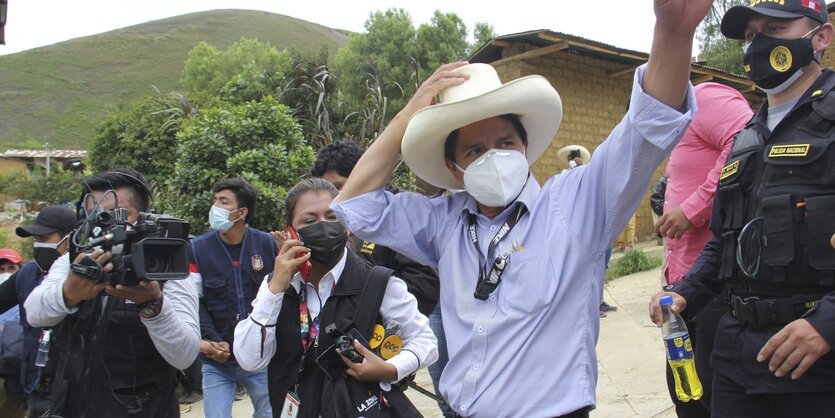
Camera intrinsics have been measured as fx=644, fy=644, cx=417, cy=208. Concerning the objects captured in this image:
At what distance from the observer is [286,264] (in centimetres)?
261

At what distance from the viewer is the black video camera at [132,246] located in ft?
8.03

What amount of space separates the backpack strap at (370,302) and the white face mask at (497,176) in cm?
79

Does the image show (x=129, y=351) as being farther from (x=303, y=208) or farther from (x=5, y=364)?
(x=5, y=364)

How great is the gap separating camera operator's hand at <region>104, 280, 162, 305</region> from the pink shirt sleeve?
234 cm

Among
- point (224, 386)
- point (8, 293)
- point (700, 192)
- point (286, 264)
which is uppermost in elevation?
point (700, 192)

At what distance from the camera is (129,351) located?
287cm

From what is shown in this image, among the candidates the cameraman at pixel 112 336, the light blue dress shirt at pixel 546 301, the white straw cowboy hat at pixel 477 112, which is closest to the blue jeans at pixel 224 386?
the cameraman at pixel 112 336

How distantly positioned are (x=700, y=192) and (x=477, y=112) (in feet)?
4.75

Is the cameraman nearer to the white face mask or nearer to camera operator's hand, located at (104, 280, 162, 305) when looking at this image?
camera operator's hand, located at (104, 280, 162, 305)

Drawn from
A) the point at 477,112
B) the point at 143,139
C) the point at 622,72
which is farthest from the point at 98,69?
the point at 477,112

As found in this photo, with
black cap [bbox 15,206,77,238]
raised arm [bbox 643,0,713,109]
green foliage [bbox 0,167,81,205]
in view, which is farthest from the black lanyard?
green foliage [bbox 0,167,81,205]

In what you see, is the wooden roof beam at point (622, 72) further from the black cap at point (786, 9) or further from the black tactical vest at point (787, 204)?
the black tactical vest at point (787, 204)

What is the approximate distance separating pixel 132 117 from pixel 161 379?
17650 millimetres

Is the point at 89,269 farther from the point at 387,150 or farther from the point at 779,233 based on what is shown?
the point at 779,233
